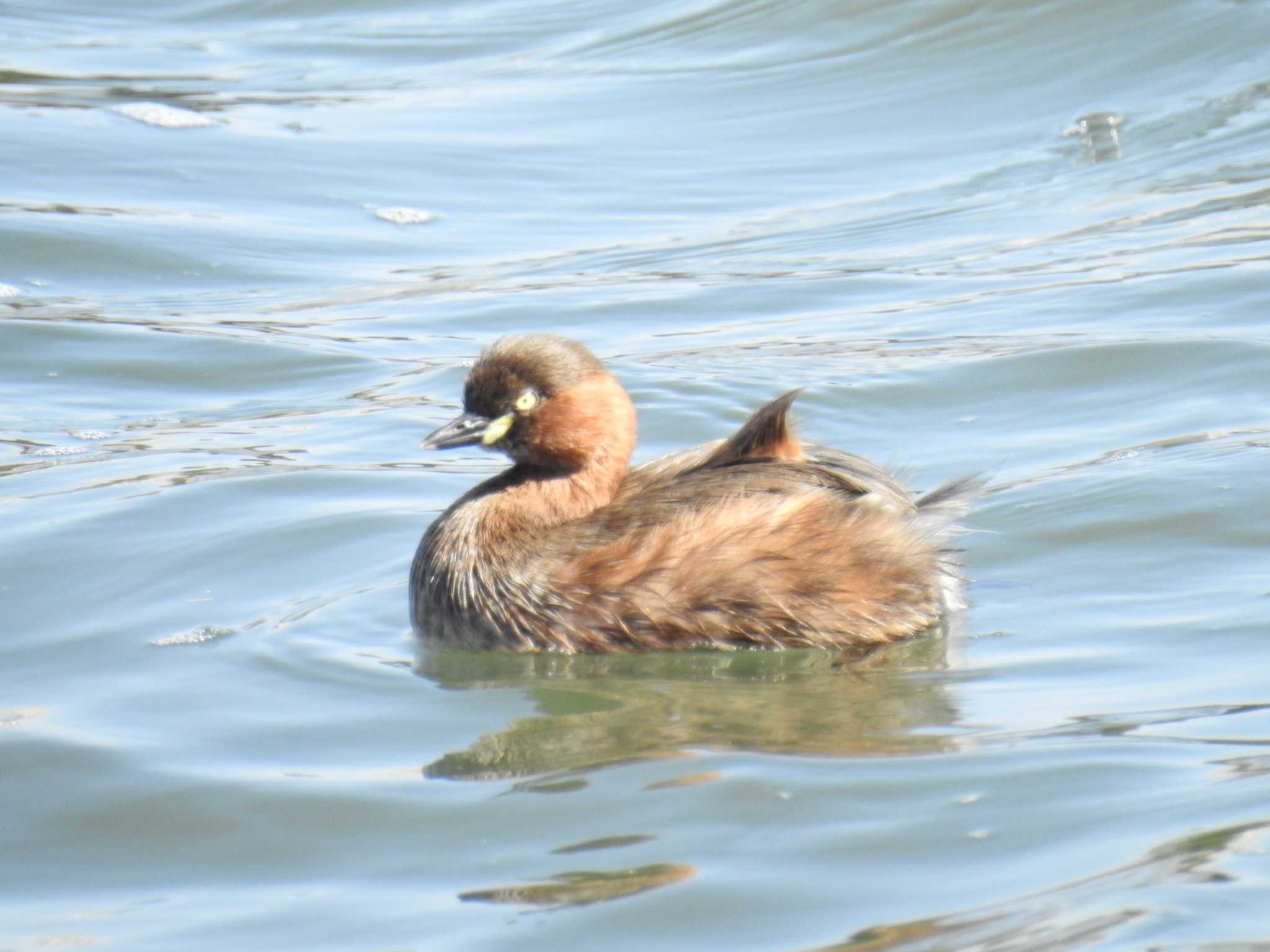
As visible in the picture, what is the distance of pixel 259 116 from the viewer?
13352 millimetres

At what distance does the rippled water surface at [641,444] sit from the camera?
4.09 meters

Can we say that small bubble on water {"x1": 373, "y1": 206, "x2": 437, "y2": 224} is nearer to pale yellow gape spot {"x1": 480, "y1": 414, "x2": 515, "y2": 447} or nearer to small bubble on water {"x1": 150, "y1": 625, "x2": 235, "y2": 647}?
pale yellow gape spot {"x1": 480, "y1": 414, "x2": 515, "y2": 447}

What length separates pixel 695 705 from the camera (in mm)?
5152

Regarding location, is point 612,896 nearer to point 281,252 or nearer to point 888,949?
point 888,949

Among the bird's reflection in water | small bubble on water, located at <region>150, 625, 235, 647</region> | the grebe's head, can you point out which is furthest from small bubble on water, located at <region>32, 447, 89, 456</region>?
the bird's reflection in water

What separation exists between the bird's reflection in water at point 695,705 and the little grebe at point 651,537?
0.09 meters

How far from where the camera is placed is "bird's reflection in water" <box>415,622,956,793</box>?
15.5 feet

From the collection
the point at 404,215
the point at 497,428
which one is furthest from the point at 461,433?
the point at 404,215

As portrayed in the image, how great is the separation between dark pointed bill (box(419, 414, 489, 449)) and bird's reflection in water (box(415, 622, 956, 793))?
1.98 ft

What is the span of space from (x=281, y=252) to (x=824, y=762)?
22.2 ft

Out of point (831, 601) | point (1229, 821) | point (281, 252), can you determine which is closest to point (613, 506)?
point (831, 601)

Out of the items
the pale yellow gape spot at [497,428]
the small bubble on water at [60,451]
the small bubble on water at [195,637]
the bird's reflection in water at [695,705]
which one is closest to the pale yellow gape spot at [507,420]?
the pale yellow gape spot at [497,428]

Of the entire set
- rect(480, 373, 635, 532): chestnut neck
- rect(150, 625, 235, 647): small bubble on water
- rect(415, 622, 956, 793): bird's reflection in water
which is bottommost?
rect(415, 622, 956, 793): bird's reflection in water

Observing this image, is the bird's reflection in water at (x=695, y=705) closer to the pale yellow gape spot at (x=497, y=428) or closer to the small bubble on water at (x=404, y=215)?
the pale yellow gape spot at (x=497, y=428)
